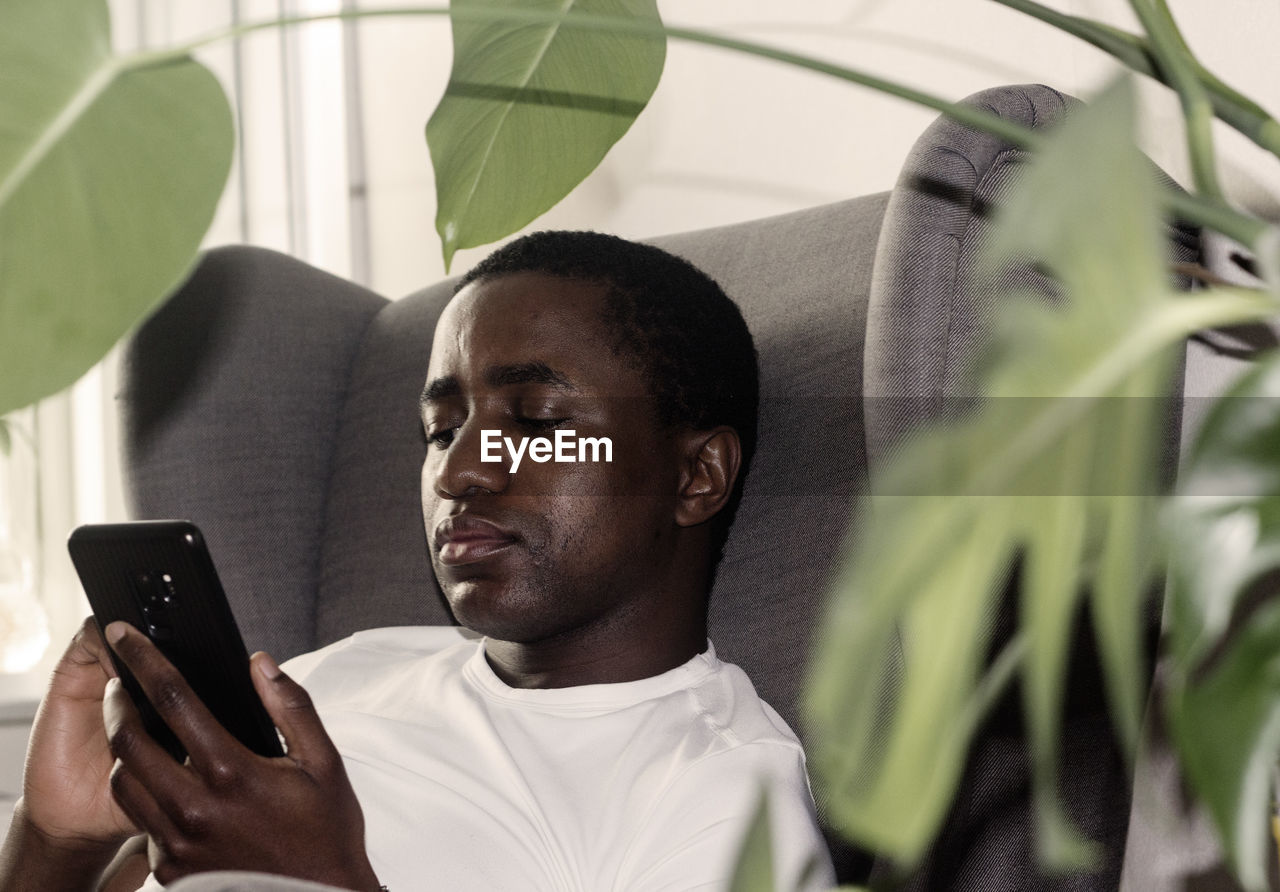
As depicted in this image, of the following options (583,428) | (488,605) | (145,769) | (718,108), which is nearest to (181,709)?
(145,769)

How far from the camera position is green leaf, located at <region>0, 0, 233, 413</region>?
33 cm

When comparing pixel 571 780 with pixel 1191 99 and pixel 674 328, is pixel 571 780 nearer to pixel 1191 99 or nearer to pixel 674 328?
pixel 674 328

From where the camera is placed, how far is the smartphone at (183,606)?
2.61 ft

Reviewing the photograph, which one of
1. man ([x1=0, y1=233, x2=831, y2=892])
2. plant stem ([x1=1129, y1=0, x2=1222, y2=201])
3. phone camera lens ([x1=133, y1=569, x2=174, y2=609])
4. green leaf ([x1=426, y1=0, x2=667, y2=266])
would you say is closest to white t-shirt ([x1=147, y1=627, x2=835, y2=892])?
man ([x1=0, y1=233, x2=831, y2=892])

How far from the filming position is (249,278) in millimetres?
1279

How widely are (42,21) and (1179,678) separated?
0.36 m

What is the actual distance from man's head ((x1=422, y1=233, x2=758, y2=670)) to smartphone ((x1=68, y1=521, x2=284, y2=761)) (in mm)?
175

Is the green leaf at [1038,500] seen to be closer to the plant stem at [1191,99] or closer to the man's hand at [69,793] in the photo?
the plant stem at [1191,99]

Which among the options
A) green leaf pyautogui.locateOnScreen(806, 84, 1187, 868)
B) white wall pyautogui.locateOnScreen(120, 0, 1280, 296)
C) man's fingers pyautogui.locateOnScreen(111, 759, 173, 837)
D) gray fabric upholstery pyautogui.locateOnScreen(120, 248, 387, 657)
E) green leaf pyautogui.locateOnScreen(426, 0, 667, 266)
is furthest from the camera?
gray fabric upholstery pyautogui.locateOnScreen(120, 248, 387, 657)

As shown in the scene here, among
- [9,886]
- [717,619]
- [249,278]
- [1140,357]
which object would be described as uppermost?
[1140,357]

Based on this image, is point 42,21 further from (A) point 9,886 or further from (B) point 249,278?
(B) point 249,278

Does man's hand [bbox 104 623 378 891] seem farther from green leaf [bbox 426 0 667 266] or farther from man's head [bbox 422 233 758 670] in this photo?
green leaf [bbox 426 0 667 266]

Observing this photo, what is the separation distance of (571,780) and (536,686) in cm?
11

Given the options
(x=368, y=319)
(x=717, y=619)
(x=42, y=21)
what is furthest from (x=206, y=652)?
(x=368, y=319)
